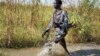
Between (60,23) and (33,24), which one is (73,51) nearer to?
(33,24)

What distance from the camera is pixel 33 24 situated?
11578mm

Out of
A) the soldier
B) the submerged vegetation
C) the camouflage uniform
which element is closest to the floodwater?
the submerged vegetation

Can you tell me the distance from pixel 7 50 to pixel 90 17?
3.36m

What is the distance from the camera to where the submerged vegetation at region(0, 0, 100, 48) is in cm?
1061

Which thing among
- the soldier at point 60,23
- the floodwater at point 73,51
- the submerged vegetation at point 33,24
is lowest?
the floodwater at point 73,51

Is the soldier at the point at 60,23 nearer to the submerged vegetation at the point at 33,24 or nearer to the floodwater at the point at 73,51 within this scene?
the floodwater at the point at 73,51

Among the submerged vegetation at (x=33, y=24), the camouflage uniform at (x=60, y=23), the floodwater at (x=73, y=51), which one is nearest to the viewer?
the camouflage uniform at (x=60, y=23)

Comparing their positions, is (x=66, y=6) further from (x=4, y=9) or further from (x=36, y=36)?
(x=4, y=9)

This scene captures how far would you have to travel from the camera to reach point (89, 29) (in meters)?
11.9

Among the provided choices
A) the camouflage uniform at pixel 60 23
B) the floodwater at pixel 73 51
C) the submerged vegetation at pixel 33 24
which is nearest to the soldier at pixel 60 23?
the camouflage uniform at pixel 60 23

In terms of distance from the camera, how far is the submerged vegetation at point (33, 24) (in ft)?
34.8

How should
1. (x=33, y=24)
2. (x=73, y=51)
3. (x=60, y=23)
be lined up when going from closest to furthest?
(x=60, y=23)
(x=73, y=51)
(x=33, y=24)

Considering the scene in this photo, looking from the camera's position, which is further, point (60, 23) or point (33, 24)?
point (33, 24)

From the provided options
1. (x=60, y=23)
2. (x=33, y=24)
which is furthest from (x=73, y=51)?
(x=60, y=23)
